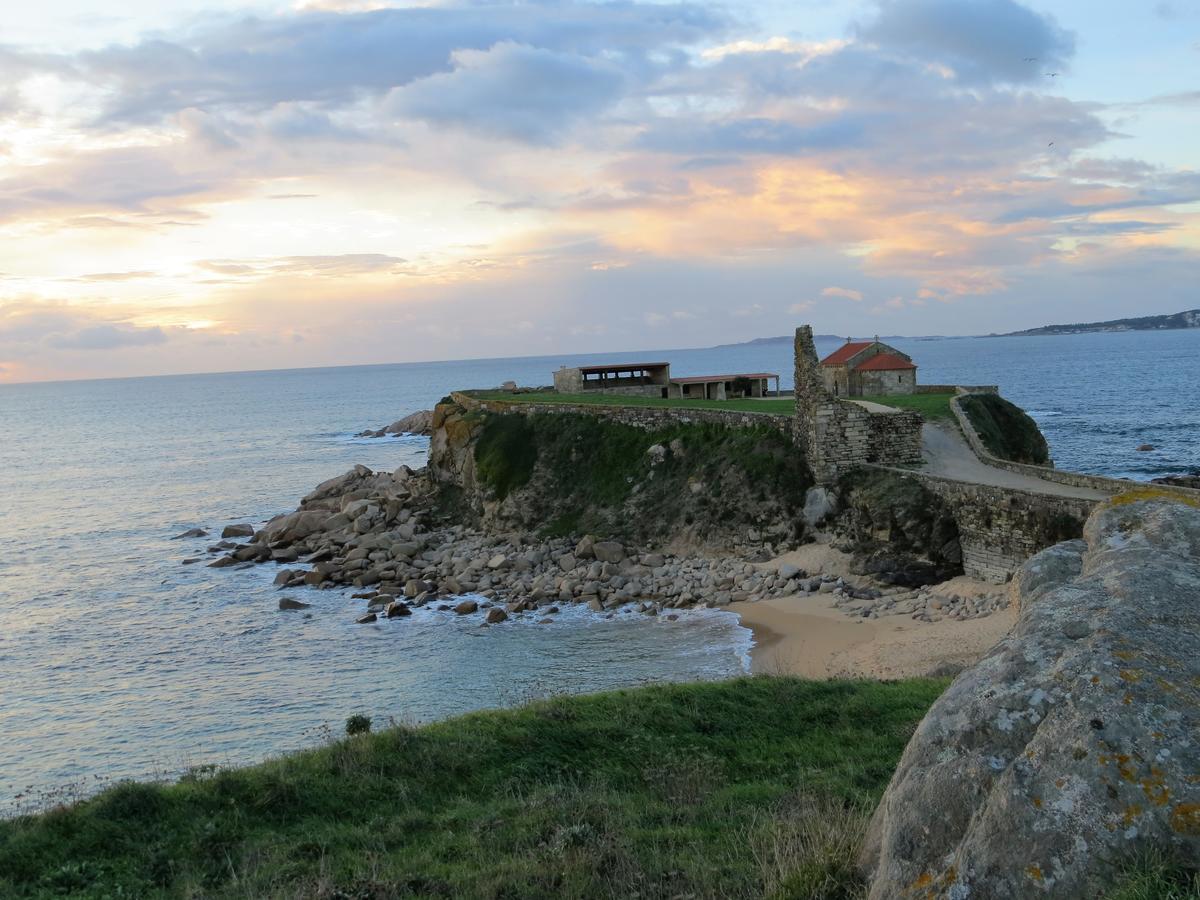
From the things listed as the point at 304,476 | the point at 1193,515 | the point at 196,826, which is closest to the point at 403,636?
the point at 196,826

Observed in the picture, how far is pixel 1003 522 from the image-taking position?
30328 millimetres

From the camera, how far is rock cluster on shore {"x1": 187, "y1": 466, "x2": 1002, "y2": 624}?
1337 inches

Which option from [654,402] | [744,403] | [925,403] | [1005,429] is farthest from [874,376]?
[654,402]

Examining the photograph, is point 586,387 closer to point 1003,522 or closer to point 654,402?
point 654,402

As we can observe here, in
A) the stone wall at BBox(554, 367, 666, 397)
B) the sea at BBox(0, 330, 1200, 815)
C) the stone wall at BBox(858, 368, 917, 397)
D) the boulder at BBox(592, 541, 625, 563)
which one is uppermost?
the stone wall at BBox(554, 367, 666, 397)

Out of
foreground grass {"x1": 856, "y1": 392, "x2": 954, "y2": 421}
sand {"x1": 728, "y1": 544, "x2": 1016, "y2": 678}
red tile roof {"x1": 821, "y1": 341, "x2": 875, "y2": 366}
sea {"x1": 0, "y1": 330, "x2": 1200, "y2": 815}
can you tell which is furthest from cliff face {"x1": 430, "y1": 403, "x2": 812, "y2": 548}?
red tile roof {"x1": 821, "y1": 341, "x2": 875, "y2": 366}

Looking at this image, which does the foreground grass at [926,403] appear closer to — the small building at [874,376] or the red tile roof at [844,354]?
the small building at [874,376]

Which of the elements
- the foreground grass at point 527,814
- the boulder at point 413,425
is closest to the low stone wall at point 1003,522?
the foreground grass at point 527,814

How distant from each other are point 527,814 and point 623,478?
36.1 m

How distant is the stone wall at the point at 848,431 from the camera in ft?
124

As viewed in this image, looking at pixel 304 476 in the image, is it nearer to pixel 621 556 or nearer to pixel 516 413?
pixel 516 413

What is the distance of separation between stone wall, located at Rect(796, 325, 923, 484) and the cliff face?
1.75m

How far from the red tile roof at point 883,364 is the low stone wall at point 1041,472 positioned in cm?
870

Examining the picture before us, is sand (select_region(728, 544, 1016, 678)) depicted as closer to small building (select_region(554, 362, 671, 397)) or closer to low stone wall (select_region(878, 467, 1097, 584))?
low stone wall (select_region(878, 467, 1097, 584))
